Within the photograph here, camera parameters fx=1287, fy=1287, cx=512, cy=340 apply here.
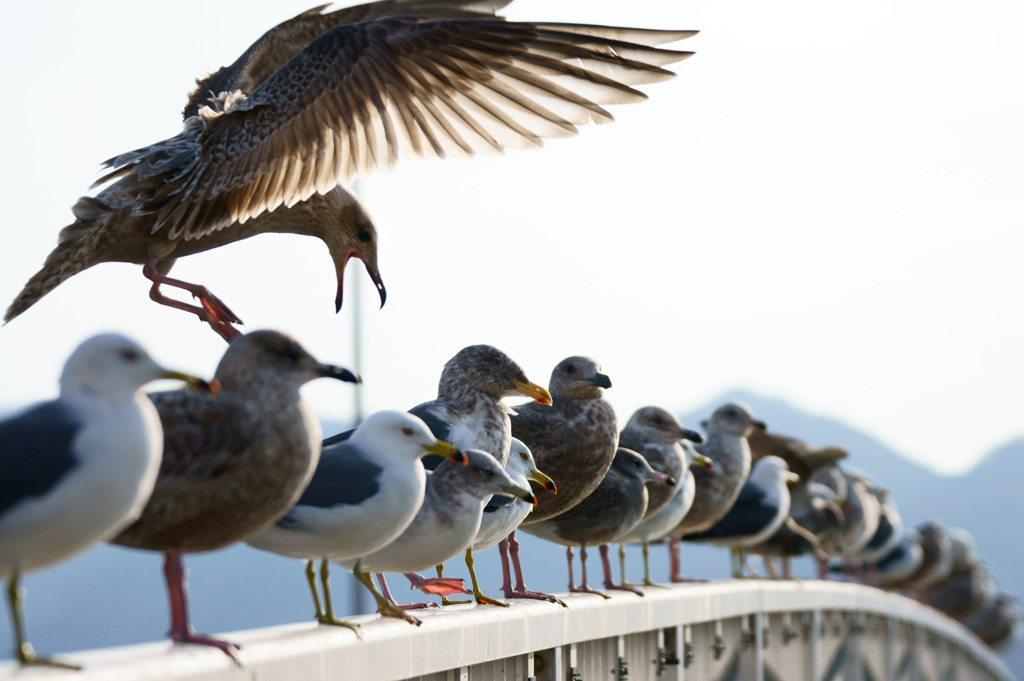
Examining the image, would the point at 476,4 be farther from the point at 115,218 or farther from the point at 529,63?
the point at 115,218

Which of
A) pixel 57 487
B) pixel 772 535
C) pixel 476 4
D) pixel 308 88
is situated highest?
pixel 476 4

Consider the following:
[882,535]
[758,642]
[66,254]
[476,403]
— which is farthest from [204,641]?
[882,535]

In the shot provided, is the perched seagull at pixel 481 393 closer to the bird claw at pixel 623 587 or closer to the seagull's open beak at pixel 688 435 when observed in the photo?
the bird claw at pixel 623 587

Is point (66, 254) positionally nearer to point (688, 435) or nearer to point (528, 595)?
point (528, 595)

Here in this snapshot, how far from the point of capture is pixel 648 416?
32.0 feet

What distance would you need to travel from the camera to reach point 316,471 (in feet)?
14.9

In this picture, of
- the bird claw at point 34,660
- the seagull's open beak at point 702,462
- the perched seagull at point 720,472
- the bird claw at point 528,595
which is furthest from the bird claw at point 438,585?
the perched seagull at point 720,472

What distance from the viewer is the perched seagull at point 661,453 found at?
9.31 m

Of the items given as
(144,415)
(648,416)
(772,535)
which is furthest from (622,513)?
(772,535)

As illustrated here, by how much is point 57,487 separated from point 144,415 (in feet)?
0.94

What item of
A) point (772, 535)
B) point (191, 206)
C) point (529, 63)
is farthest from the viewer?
point (772, 535)

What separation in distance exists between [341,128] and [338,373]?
68.8 inches

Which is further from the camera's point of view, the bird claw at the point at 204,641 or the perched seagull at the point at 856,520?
the perched seagull at the point at 856,520

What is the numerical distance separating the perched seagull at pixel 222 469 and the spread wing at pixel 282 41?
2894 mm
